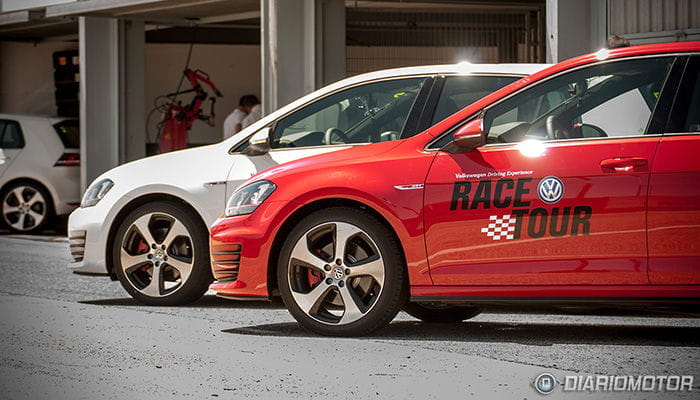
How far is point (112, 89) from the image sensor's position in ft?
72.0

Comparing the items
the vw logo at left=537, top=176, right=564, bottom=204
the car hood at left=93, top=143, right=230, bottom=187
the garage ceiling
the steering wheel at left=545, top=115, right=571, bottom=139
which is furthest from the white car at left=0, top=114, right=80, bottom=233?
the vw logo at left=537, top=176, right=564, bottom=204

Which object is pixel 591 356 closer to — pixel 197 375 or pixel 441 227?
pixel 441 227

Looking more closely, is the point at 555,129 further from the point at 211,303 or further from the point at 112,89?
the point at 112,89

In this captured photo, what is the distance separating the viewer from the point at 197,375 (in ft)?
21.5

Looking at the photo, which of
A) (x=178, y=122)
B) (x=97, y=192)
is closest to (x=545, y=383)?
(x=97, y=192)

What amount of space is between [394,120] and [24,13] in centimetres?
1517

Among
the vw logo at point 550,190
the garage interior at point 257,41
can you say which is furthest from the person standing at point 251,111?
the vw logo at point 550,190

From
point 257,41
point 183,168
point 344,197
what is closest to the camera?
point 344,197

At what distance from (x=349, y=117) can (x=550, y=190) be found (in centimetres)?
248

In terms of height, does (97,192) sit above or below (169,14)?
below

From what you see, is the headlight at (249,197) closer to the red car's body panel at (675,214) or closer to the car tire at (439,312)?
the car tire at (439,312)

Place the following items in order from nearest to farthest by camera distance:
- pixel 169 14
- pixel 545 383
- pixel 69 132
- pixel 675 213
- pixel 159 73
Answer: pixel 545 383, pixel 675 213, pixel 69 132, pixel 169 14, pixel 159 73

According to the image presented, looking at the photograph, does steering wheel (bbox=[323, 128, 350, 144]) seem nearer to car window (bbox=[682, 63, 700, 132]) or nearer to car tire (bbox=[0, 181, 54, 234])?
car window (bbox=[682, 63, 700, 132])

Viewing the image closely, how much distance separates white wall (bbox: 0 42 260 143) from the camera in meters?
27.5
